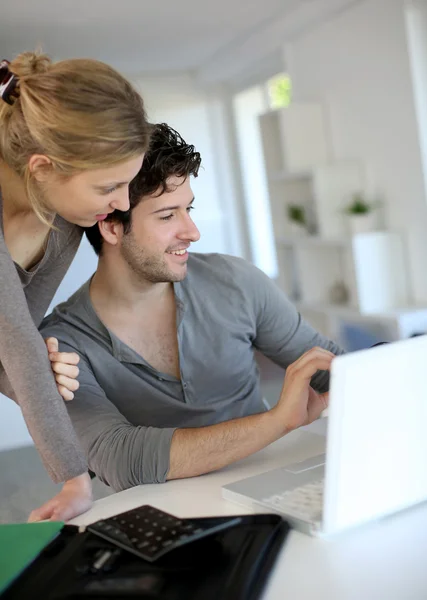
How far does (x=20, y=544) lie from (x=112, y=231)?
1.06 m

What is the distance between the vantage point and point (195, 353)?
1989 millimetres

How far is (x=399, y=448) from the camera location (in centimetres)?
111

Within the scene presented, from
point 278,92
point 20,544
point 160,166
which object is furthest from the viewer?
point 278,92

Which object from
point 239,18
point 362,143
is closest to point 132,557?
point 362,143

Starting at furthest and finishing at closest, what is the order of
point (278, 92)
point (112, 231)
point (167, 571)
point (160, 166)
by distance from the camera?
1. point (278, 92)
2. point (112, 231)
3. point (160, 166)
4. point (167, 571)

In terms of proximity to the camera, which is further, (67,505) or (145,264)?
(145,264)

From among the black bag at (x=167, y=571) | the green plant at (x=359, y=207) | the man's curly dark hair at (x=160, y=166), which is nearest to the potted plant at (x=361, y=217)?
the green plant at (x=359, y=207)

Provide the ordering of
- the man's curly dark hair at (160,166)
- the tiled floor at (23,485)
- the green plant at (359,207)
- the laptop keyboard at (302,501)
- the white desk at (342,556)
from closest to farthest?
the white desk at (342,556) < the laptop keyboard at (302,501) < the man's curly dark hair at (160,166) < the tiled floor at (23,485) < the green plant at (359,207)

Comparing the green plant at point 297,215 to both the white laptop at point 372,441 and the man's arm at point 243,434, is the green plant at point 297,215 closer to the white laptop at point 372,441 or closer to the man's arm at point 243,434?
the man's arm at point 243,434

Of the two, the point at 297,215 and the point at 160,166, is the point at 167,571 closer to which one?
the point at 160,166

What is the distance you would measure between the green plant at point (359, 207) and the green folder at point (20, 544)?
14.3 ft

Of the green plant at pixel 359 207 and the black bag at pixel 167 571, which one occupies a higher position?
the green plant at pixel 359 207

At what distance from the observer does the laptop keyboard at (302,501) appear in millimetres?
1165

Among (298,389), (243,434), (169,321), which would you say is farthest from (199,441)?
(169,321)
